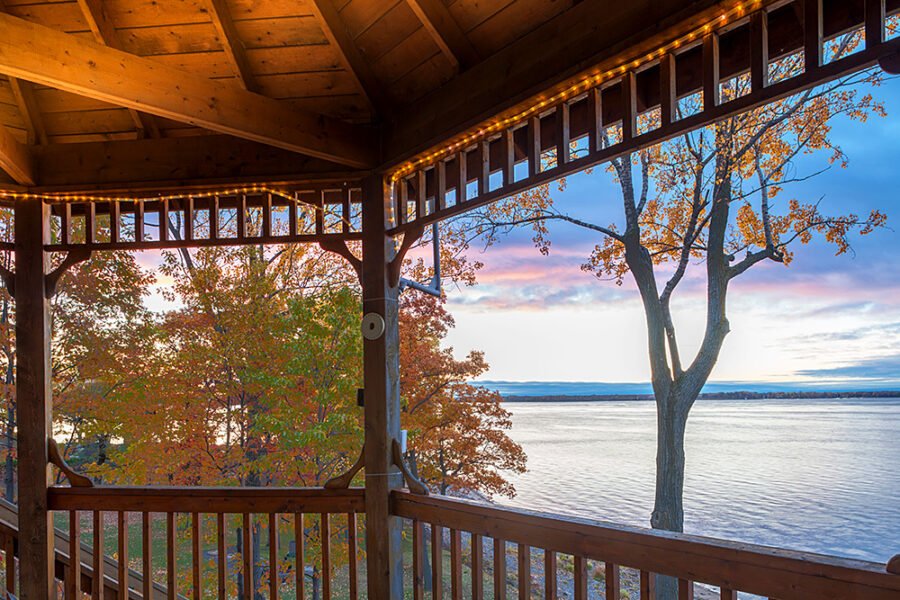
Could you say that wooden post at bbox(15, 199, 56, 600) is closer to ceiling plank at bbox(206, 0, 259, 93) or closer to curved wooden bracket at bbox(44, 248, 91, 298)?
curved wooden bracket at bbox(44, 248, 91, 298)

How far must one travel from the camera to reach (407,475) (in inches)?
Result: 131

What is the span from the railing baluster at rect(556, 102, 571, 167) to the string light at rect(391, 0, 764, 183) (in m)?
0.03

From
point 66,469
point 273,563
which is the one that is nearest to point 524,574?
point 273,563

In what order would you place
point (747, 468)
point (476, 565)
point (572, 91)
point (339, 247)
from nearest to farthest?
point (572, 91), point (476, 565), point (339, 247), point (747, 468)

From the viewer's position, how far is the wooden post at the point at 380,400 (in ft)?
10.9

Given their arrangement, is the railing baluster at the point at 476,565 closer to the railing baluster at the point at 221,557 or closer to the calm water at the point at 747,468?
the railing baluster at the point at 221,557

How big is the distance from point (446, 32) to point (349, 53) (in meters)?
0.64

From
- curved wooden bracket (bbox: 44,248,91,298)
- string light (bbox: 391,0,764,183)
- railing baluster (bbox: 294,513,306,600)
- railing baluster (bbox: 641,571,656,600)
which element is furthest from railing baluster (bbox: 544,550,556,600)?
curved wooden bracket (bbox: 44,248,91,298)

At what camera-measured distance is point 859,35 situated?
19.4ft

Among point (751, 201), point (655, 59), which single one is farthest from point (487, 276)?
point (655, 59)

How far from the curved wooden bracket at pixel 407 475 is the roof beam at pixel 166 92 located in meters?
1.54

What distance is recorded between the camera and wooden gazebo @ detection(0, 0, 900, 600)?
218 cm

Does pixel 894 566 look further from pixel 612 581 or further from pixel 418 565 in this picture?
pixel 418 565

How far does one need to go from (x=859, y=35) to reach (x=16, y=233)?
6.93 m
